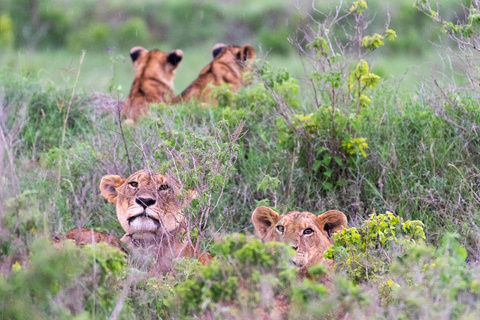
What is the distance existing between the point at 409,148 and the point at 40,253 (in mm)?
3800

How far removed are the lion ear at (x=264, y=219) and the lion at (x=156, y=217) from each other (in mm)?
386

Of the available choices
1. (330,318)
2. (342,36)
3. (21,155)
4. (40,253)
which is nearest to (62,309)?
(40,253)

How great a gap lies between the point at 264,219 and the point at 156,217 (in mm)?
673

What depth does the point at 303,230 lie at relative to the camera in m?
4.75

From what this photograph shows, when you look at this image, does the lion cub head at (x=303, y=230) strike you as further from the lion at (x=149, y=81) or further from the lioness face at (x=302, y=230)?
the lion at (x=149, y=81)

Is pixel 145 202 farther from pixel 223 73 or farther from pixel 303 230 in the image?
pixel 223 73

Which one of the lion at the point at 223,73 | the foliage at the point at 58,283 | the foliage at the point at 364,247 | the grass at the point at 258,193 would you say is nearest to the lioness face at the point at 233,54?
the lion at the point at 223,73

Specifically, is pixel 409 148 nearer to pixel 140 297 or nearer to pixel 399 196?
pixel 399 196

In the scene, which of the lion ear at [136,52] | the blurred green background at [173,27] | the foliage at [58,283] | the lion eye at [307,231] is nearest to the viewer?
the foliage at [58,283]

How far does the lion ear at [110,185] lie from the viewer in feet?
17.9

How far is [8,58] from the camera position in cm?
1042

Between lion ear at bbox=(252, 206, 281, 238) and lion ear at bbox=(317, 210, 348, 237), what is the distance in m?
0.26

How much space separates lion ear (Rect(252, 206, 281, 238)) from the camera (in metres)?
4.99

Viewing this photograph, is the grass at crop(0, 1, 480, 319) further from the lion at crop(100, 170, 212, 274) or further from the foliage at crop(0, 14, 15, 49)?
the foliage at crop(0, 14, 15, 49)
